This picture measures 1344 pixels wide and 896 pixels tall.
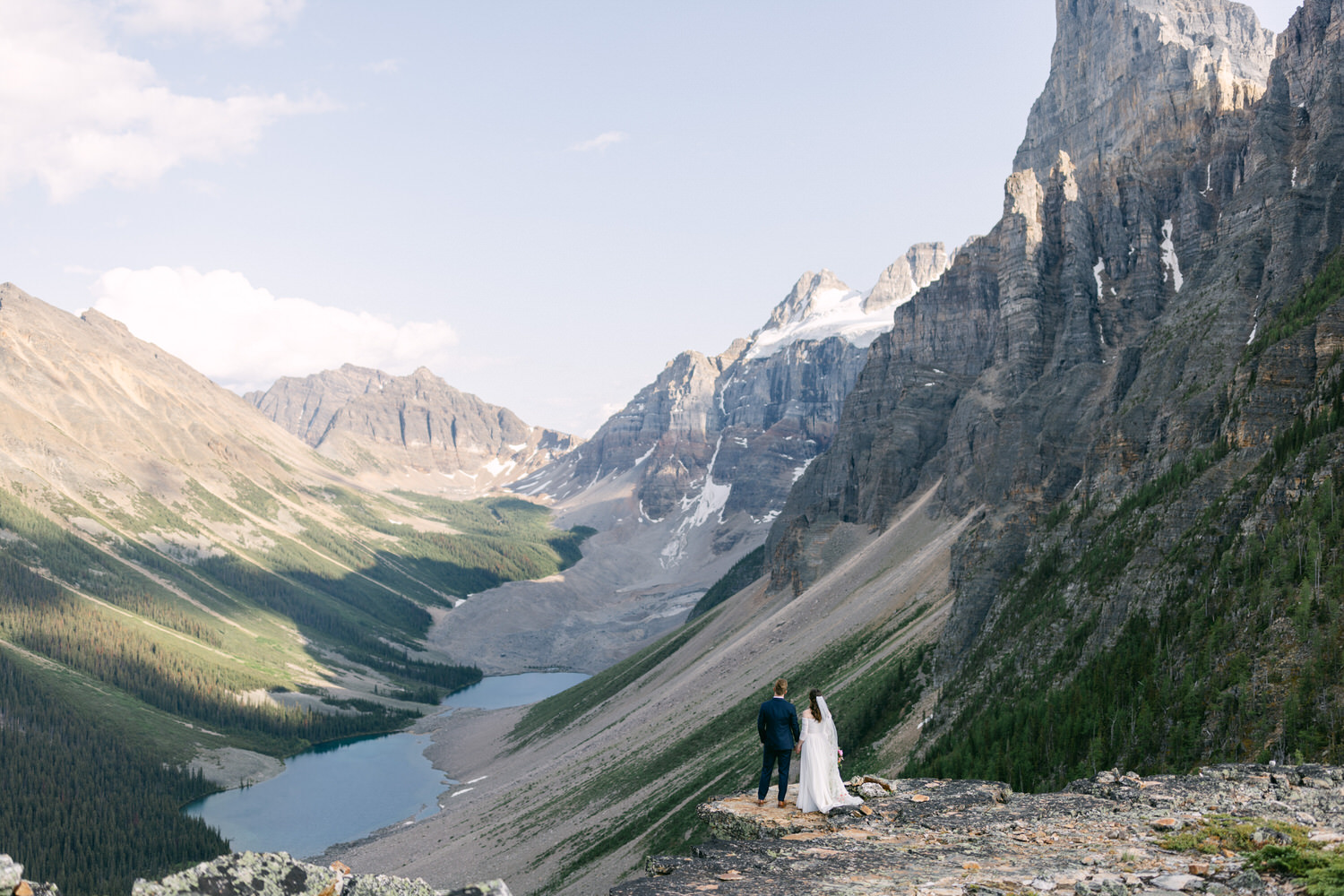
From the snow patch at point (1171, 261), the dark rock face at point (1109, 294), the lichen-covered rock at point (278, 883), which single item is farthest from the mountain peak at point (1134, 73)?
the lichen-covered rock at point (278, 883)

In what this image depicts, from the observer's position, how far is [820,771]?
2175 centimetres

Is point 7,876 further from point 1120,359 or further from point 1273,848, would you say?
point 1120,359

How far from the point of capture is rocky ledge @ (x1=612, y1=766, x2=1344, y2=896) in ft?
49.2

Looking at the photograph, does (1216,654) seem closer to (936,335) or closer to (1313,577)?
(1313,577)

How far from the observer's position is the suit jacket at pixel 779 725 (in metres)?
22.4

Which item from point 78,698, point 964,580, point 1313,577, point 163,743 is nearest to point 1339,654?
point 1313,577

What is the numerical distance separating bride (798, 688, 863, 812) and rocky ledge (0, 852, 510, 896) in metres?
11.5

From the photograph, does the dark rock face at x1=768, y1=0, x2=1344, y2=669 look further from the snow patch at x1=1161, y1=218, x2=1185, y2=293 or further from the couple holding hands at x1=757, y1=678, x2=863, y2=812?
the couple holding hands at x1=757, y1=678, x2=863, y2=812

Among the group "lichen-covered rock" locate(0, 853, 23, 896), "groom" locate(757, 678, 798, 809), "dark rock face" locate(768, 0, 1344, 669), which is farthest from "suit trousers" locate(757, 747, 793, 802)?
"dark rock face" locate(768, 0, 1344, 669)

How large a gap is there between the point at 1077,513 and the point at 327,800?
12791 cm

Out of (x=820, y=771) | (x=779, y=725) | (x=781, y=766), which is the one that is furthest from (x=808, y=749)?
(x=781, y=766)

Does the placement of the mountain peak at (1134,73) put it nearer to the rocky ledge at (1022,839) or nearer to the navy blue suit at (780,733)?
the rocky ledge at (1022,839)

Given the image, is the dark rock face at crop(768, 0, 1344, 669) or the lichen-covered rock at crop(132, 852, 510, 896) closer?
the lichen-covered rock at crop(132, 852, 510, 896)

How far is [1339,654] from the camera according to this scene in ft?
105
